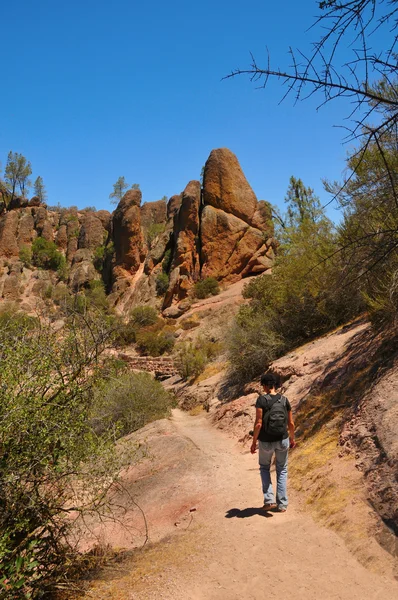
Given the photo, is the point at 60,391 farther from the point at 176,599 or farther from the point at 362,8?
the point at 362,8

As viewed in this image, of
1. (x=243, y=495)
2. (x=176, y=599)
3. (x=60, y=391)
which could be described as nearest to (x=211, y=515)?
(x=243, y=495)

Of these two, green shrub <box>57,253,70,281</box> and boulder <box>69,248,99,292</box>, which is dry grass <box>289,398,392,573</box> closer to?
boulder <box>69,248,99,292</box>

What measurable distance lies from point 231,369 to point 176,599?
10.8 meters

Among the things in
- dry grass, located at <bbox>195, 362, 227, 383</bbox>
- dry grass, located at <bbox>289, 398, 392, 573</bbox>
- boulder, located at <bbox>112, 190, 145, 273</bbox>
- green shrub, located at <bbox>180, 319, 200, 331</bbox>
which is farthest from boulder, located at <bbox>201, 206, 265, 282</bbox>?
dry grass, located at <bbox>289, 398, 392, 573</bbox>

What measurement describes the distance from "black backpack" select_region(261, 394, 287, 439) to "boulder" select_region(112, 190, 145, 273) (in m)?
40.6

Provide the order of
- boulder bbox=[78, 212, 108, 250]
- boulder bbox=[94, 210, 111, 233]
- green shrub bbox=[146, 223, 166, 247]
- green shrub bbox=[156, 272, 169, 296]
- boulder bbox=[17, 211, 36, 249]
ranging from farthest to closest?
1. boulder bbox=[94, 210, 111, 233]
2. boulder bbox=[78, 212, 108, 250]
3. boulder bbox=[17, 211, 36, 249]
4. green shrub bbox=[146, 223, 166, 247]
5. green shrub bbox=[156, 272, 169, 296]

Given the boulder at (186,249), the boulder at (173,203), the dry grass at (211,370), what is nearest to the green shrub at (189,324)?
the boulder at (186,249)

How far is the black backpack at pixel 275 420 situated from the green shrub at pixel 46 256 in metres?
49.7

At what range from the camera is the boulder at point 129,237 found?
45469 millimetres

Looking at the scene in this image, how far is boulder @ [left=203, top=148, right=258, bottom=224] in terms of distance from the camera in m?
38.3

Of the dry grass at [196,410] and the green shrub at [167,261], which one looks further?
the green shrub at [167,261]

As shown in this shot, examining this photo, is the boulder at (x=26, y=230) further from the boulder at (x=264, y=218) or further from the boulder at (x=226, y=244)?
the boulder at (x=264, y=218)

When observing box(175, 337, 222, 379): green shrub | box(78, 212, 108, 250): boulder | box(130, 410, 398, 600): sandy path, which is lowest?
box(130, 410, 398, 600): sandy path

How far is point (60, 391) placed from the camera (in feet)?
16.1
